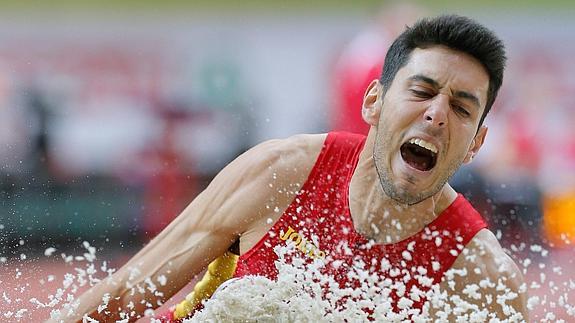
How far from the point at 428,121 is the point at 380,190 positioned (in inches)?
10.4

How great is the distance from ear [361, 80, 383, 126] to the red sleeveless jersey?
0.11 m

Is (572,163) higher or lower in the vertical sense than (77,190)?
higher

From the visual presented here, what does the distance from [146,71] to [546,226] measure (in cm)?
302

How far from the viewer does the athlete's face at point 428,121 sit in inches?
107

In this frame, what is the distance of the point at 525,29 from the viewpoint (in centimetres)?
827

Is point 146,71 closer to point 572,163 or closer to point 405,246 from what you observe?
point 572,163

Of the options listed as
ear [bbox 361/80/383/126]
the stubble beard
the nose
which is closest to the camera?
the nose

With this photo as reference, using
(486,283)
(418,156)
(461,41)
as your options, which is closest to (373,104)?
(418,156)

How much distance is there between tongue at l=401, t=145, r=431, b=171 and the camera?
2.81 meters

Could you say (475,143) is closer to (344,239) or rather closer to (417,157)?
(417,157)

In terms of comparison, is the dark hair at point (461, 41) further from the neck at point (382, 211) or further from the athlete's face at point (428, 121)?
the neck at point (382, 211)

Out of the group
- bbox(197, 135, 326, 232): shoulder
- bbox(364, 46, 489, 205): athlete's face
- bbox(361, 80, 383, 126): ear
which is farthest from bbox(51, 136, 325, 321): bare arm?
bbox(364, 46, 489, 205): athlete's face

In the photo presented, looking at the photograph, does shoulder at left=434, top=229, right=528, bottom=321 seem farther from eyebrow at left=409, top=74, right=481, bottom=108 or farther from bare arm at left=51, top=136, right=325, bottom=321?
bare arm at left=51, top=136, right=325, bottom=321

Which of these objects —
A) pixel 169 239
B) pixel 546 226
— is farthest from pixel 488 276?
pixel 546 226
